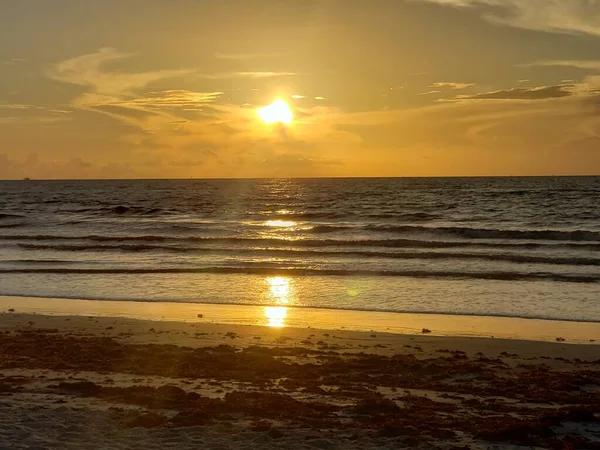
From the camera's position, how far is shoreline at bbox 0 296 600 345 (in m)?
13.4

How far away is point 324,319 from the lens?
14.9 m

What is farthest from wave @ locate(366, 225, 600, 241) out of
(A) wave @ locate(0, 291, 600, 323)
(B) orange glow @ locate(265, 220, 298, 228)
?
(A) wave @ locate(0, 291, 600, 323)

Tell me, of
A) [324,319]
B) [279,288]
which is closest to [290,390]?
[324,319]

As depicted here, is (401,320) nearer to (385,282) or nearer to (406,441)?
(385,282)

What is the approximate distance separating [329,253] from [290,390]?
68.5ft

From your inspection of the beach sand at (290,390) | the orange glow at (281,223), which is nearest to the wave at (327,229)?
the orange glow at (281,223)

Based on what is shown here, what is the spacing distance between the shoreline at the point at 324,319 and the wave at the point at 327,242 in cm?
1615

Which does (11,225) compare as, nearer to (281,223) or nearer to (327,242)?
(281,223)

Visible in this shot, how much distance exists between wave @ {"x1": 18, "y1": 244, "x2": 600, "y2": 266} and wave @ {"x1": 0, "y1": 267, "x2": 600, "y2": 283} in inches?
152

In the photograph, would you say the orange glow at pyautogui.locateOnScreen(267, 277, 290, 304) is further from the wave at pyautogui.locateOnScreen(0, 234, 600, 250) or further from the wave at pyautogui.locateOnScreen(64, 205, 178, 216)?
the wave at pyautogui.locateOnScreen(64, 205, 178, 216)

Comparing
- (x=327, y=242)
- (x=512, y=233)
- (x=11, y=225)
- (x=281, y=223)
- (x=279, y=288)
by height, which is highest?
(x=512, y=233)

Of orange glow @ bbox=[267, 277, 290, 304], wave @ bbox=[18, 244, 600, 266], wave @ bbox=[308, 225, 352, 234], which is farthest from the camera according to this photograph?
wave @ bbox=[308, 225, 352, 234]

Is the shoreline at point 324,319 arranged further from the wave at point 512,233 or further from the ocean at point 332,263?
the wave at point 512,233

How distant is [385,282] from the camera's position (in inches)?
814
